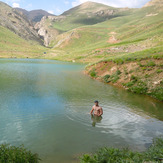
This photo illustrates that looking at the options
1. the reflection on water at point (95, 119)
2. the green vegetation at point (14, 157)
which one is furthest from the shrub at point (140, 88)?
the green vegetation at point (14, 157)

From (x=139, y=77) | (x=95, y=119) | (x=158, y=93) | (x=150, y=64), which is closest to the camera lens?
(x=95, y=119)

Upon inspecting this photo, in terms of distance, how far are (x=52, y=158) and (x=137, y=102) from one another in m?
12.7

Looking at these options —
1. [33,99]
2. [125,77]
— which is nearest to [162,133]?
[33,99]

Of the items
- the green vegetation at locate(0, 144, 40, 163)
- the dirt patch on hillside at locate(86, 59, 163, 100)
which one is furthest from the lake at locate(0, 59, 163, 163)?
the dirt patch on hillside at locate(86, 59, 163, 100)

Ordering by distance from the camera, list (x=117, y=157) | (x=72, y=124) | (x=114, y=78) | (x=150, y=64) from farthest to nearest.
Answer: (x=114, y=78)
(x=150, y=64)
(x=72, y=124)
(x=117, y=157)

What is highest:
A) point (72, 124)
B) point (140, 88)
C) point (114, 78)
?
point (114, 78)

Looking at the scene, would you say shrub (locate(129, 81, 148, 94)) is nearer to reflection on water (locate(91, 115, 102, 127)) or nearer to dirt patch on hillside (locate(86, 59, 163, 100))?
dirt patch on hillside (locate(86, 59, 163, 100))

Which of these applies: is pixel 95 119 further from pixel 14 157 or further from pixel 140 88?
pixel 140 88

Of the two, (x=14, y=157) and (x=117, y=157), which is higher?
(x=14, y=157)

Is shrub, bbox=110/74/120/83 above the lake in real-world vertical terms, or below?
above

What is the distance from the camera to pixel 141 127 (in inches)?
459

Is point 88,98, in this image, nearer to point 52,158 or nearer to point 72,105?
point 72,105

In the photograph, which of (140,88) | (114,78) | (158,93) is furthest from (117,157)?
(114,78)

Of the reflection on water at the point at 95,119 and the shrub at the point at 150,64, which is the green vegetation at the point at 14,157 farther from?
the shrub at the point at 150,64
